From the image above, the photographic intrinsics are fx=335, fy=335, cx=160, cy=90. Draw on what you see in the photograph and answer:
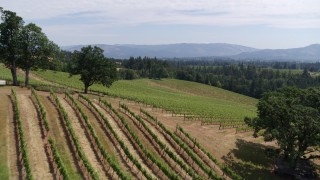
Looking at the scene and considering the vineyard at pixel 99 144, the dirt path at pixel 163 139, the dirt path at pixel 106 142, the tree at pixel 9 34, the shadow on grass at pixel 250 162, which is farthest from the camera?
the tree at pixel 9 34

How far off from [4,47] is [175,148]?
4393 cm

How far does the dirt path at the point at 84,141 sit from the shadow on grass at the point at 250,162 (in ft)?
63.8

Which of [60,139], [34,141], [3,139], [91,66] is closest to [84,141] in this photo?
[60,139]

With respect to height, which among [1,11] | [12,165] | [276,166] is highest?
[1,11]

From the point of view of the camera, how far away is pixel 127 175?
38.2 metres

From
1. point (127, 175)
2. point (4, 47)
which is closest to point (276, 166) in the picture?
point (127, 175)

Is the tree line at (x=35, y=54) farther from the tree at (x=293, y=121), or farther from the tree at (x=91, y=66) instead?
the tree at (x=293, y=121)

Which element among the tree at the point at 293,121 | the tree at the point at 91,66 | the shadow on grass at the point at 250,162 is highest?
the tree at the point at 91,66

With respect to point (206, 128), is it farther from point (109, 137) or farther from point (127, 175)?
point (127, 175)

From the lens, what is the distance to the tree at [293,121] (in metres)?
44.4

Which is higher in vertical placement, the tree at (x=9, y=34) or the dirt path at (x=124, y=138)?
the tree at (x=9, y=34)

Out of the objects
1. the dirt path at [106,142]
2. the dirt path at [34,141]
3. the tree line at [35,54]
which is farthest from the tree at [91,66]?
the dirt path at [106,142]

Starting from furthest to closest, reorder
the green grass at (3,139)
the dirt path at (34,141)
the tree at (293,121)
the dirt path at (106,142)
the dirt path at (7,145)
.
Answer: the tree at (293,121) < the dirt path at (106,142) < the dirt path at (34,141) < the dirt path at (7,145) < the green grass at (3,139)

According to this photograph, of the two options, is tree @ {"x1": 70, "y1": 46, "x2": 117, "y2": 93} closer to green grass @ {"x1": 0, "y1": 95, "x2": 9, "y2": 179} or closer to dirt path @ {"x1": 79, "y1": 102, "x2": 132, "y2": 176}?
green grass @ {"x1": 0, "y1": 95, "x2": 9, "y2": 179}
